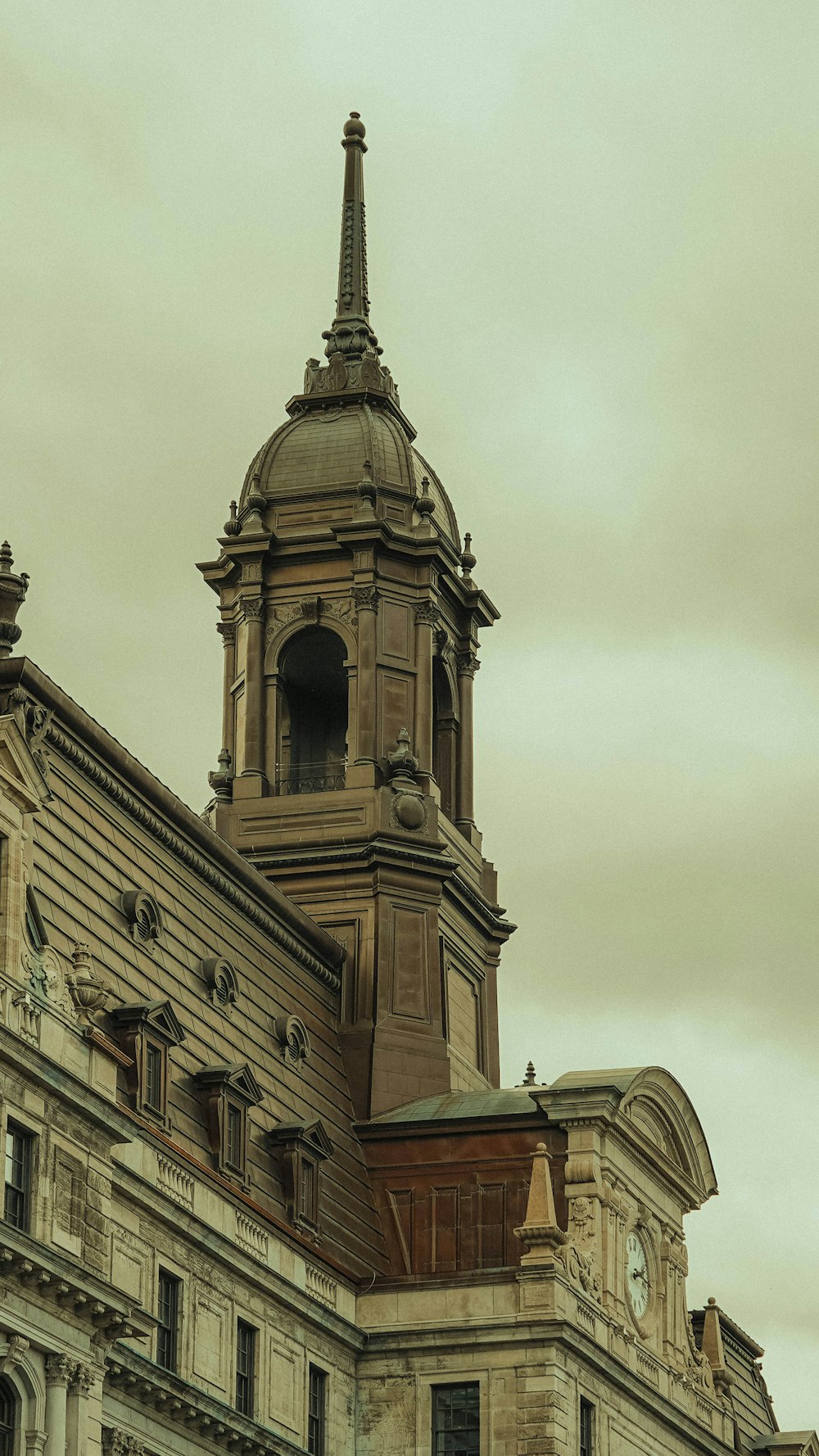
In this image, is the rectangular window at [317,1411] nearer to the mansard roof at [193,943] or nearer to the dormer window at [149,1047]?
the mansard roof at [193,943]

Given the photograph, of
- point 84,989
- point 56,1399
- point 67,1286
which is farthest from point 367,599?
point 56,1399

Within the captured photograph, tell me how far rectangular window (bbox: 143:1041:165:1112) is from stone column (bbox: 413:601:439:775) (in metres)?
23.1

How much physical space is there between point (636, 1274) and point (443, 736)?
19660mm

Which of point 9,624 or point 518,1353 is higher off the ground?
point 9,624

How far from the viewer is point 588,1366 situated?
7694cm

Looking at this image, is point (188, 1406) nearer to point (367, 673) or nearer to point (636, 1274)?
point (636, 1274)

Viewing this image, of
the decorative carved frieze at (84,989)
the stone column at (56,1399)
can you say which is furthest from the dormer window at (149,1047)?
the stone column at (56,1399)

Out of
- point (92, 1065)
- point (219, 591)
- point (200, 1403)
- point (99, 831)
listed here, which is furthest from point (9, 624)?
point (219, 591)

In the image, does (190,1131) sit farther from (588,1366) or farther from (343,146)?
(343,146)

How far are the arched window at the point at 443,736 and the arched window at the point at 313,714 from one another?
2739 mm

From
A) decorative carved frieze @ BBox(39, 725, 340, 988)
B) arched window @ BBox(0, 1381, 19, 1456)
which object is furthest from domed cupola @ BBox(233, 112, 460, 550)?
arched window @ BBox(0, 1381, 19, 1456)

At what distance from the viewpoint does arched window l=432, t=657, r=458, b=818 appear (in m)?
94.4

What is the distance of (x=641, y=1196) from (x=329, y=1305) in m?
12.3

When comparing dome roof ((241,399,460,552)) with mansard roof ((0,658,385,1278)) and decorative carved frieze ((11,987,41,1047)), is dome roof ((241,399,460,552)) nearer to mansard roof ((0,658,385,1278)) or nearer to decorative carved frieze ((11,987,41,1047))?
mansard roof ((0,658,385,1278))
